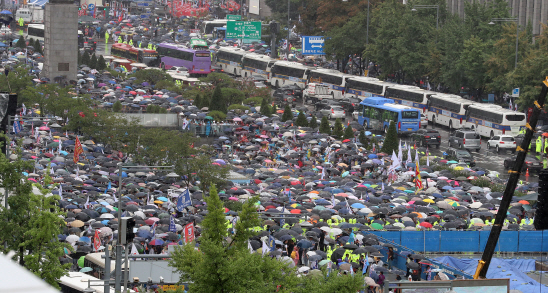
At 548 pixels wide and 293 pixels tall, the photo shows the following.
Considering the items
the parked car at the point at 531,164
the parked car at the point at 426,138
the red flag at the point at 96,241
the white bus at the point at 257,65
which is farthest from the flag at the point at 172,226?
the white bus at the point at 257,65

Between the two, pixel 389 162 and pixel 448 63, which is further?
pixel 448 63

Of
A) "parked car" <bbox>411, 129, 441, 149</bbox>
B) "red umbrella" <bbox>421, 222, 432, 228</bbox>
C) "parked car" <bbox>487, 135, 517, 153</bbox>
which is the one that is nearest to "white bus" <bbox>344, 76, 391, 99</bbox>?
"parked car" <bbox>411, 129, 441, 149</bbox>

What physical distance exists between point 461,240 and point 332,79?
144 feet

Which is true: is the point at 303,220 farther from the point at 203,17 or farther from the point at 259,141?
the point at 203,17

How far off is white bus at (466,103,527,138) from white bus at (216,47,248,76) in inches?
1317

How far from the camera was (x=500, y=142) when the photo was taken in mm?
45531

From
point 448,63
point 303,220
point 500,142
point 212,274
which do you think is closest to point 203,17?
point 448,63

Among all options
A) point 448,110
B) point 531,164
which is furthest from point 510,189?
point 448,110

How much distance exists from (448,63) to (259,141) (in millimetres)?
24902

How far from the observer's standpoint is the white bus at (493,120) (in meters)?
47.7

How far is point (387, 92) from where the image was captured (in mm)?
60750

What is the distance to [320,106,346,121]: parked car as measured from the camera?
5556 centimetres

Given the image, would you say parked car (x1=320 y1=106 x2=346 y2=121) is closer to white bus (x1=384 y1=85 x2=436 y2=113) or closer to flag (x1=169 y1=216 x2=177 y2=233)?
white bus (x1=384 y1=85 x2=436 y2=113)

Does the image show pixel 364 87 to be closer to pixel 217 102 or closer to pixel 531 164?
pixel 217 102
